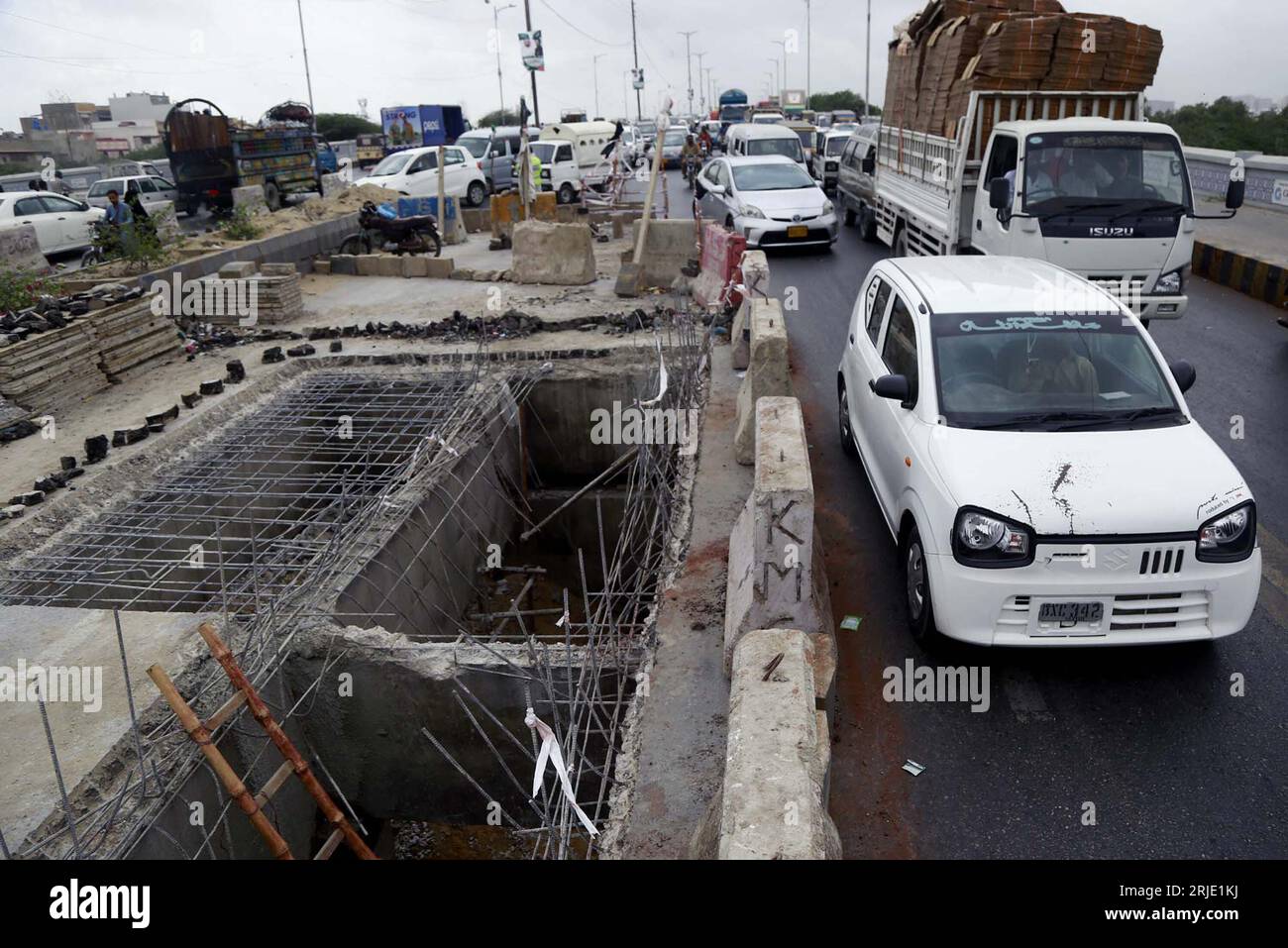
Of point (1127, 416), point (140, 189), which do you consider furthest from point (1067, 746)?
point (140, 189)

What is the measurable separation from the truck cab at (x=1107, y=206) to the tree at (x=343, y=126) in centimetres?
7653

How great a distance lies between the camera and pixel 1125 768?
14.6 ft

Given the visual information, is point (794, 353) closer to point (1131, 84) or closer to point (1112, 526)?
point (1131, 84)

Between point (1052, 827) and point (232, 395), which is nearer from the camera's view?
point (1052, 827)

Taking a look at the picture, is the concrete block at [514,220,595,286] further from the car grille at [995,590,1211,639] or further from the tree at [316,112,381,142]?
the tree at [316,112,381,142]

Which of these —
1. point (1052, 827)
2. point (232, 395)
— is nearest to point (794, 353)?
point (232, 395)

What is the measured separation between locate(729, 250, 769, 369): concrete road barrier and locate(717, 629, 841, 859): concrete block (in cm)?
621

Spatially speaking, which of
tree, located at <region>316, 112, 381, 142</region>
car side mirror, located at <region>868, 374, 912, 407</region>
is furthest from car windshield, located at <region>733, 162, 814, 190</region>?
tree, located at <region>316, 112, 381, 142</region>

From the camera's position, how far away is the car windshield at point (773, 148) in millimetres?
22281

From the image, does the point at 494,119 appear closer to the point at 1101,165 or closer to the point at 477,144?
the point at 477,144

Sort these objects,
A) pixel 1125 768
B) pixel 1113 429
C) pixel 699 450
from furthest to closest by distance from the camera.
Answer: pixel 699 450
pixel 1113 429
pixel 1125 768

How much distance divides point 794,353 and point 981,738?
22.9 feet

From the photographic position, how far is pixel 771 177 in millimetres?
17422

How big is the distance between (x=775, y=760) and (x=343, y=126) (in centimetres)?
8720
